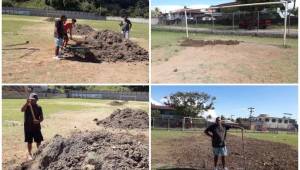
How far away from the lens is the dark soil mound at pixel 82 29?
15.0 m

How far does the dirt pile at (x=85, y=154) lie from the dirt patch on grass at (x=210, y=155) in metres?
0.85

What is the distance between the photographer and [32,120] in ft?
26.8

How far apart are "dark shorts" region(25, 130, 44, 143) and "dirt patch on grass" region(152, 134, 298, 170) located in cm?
214

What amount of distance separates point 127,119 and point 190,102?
1918 millimetres

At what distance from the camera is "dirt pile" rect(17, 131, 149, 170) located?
7738mm

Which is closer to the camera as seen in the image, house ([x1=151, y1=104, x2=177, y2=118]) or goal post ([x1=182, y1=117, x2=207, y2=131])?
house ([x1=151, y1=104, x2=177, y2=118])

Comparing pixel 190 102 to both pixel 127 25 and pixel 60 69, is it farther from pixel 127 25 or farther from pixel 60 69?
pixel 127 25

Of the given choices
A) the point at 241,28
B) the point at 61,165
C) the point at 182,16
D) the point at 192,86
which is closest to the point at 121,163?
the point at 61,165

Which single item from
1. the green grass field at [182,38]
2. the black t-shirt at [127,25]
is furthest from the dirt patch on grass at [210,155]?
the black t-shirt at [127,25]

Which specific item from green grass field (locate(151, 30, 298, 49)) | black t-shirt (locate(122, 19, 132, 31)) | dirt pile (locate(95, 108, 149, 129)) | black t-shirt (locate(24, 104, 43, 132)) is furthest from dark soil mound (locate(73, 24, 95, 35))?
black t-shirt (locate(24, 104, 43, 132))

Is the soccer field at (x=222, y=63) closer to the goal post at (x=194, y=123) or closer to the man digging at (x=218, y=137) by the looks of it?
the goal post at (x=194, y=123)

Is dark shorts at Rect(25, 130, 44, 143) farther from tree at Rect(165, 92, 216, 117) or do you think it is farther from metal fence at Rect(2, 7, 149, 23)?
metal fence at Rect(2, 7, 149, 23)

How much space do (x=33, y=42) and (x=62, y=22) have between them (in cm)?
260

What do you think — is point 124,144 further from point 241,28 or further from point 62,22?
point 241,28
